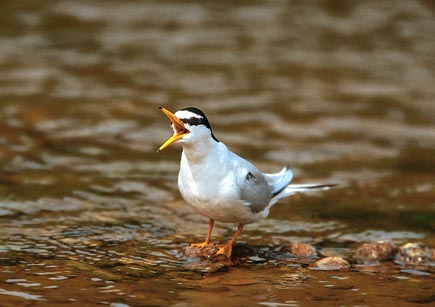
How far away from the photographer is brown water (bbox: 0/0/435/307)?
5.97 m

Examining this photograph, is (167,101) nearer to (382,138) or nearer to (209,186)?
(382,138)

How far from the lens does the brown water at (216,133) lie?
19.6 feet

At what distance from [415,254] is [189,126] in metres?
2.26

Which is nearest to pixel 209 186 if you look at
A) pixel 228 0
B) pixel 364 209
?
pixel 364 209

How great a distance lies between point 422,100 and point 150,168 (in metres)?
5.48

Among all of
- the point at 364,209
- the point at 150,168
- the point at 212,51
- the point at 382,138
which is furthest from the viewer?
the point at 212,51

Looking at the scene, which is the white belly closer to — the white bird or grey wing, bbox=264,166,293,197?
the white bird

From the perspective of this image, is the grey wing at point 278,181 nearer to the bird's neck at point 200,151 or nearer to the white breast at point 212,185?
the white breast at point 212,185

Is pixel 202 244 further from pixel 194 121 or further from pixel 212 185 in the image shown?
pixel 194 121

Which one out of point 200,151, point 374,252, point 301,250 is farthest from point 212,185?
point 374,252

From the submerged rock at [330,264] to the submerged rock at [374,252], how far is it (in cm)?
33

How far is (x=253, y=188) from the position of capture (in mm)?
6574

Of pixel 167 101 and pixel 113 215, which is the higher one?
pixel 167 101

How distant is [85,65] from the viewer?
13930 millimetres
